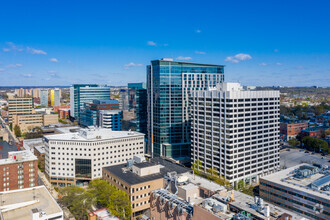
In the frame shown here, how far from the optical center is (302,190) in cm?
6141

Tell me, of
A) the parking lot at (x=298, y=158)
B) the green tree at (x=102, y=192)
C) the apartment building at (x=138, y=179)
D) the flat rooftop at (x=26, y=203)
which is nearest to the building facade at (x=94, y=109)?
the apartment building at (x=138, y=179)

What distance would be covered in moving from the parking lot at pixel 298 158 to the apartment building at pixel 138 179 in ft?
199

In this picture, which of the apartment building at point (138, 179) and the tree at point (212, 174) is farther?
the tree at point (212, 174)

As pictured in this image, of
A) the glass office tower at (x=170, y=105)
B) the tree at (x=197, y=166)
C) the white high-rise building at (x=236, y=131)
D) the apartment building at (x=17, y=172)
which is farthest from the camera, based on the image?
the glass office tower at (x=170, y=105)

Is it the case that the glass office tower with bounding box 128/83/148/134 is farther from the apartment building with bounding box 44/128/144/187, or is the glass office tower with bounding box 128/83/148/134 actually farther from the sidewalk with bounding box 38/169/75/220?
the sidewalk with bounding box 38/169/75/220

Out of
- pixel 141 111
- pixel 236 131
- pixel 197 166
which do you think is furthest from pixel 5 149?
pixel 236 131

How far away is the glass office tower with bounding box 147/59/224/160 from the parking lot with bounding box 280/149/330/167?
4442 centimetres

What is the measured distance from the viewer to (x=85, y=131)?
315 ft

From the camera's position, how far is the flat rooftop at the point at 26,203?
172 feet

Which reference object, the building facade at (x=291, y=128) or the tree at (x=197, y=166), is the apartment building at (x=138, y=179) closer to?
the tree at (x=197, y=166)

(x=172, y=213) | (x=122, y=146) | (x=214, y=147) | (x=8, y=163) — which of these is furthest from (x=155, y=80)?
(x=172, y=213)

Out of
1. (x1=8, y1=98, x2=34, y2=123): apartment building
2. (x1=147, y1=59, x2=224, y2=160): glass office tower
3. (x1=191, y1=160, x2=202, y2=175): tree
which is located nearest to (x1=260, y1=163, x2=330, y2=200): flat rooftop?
(x1=191, y1=160, x2=202, y2=175): tree

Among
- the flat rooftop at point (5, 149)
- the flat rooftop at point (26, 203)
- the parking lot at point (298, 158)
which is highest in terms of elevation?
the flat rooftop at point (5, 149)

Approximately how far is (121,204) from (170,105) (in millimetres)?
57547
